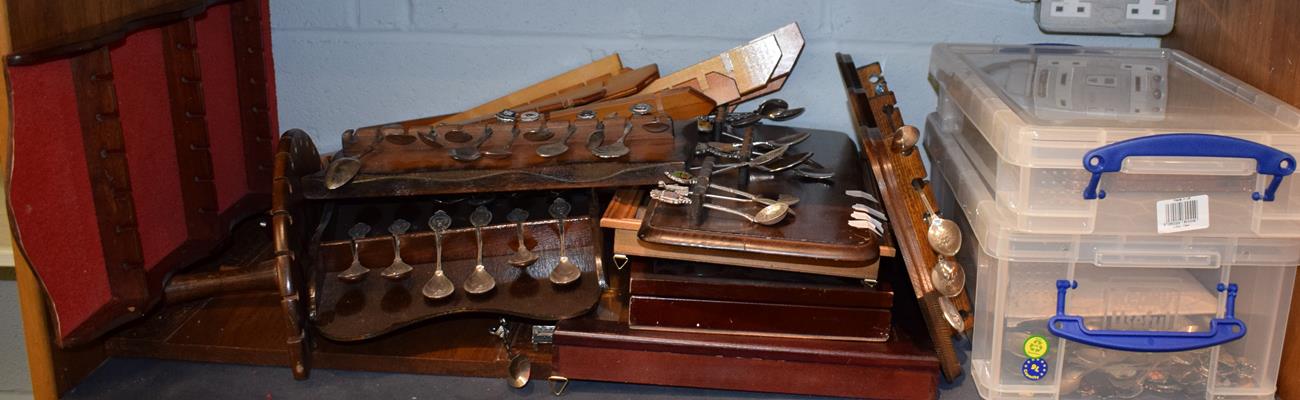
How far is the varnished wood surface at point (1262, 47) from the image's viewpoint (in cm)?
103

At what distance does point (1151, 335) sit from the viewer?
971 millimetres

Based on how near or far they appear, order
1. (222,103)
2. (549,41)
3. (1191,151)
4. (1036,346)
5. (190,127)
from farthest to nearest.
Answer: (549,41)
(222,103)
(190,127)
(1036,346)
(1191,151)

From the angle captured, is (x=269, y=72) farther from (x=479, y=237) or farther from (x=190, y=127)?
(x=479, y=237)

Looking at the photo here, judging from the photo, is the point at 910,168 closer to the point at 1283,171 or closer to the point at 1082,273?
the point at 1082,273

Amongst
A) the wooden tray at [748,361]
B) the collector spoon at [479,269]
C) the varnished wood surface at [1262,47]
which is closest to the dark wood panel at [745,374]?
the wooden tray at [748,361]

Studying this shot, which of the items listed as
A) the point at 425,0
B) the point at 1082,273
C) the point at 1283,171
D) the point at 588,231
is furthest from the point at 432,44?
the point at 1283,171

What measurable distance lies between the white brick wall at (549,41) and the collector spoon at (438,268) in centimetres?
41

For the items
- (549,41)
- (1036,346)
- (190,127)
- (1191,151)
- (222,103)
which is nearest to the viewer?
(1191,151)

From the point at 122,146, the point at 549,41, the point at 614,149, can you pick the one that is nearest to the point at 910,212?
the point at 614,149

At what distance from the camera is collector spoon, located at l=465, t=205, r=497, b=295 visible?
1087 mm

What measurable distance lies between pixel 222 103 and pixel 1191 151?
113 cm

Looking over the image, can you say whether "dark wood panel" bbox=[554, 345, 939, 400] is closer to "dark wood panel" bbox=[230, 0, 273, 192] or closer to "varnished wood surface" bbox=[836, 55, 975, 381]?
"varnished wood surface" bbox=[836, 55, 975, 381]

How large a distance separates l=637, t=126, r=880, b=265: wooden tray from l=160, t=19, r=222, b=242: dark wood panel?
567mm

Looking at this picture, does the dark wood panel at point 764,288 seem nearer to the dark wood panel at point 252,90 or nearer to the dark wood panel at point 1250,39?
the dark wood panel at point 1250,39
